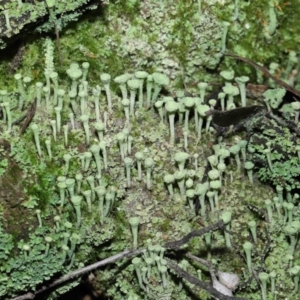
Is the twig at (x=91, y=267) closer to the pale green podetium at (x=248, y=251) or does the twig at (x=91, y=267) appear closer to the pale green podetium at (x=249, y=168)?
the pale green podetium at (x=248, y=251)

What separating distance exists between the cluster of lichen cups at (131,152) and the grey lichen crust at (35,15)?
0.21 m

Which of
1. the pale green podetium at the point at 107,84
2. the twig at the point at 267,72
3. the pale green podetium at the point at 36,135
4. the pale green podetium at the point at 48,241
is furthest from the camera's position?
the twig at the point at 267,72

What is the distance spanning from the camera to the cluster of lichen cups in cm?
252

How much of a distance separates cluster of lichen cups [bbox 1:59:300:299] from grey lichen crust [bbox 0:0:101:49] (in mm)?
211

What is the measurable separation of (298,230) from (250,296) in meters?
0.37

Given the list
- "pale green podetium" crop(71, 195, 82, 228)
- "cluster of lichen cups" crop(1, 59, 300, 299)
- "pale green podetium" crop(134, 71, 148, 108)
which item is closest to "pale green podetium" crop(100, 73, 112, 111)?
"cluster of lichen cups" crop(1, 59, 300, 299)

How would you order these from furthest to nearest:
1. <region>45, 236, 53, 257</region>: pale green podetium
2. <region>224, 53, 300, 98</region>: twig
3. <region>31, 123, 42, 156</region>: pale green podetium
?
<region>224, 53, 300, 98</region>: twig
<region>31, 123, 42, 156</region>: pale green podetium
<region>45, 236, 53, 257</region>: pale green podetium

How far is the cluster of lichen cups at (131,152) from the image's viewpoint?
2.52 meters

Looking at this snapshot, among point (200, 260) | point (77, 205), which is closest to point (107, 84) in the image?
point (77, 205)

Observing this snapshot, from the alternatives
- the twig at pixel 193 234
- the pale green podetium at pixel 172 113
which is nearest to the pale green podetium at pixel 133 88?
the pale green podetium at pixel 172 113

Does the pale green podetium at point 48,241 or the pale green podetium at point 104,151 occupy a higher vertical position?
the pale green podetium at point 104,151

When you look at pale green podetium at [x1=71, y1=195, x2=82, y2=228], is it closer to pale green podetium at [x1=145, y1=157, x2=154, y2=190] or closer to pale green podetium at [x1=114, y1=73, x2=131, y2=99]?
pale green podetium at [x1=145, y1=157, x2=154, y2=190]

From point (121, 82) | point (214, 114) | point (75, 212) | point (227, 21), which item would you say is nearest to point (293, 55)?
point (227, 21)

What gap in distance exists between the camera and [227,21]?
3051 millimetres
